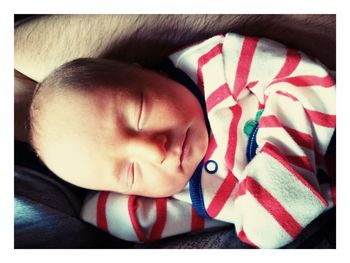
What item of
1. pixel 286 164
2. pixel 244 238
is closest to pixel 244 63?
pixel 286 164

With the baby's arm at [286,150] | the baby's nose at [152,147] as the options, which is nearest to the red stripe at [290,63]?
the baby's arm at [286,150]

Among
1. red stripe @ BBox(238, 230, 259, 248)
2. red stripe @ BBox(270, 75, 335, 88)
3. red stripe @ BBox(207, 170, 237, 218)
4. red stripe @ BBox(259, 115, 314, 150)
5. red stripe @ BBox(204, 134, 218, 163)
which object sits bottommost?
red stripe @ BBox(238, 230, 259, 248)

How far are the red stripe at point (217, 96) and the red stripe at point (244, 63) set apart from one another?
15 mm

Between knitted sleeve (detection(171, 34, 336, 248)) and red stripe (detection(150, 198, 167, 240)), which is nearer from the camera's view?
knitted sleeve (detection(171, 34, 336, 248))

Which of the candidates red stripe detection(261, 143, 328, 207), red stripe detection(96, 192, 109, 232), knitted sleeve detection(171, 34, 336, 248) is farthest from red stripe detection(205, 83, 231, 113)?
red stripe detection(96, 192, 109, 232)

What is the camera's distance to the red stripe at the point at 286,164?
0.63 metres

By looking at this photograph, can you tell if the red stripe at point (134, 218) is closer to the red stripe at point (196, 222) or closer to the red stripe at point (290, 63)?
the red stripe at point (196, 222)

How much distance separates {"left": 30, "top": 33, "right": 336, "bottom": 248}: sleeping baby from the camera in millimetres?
650

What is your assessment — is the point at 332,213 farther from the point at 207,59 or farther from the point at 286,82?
the point at 207,59

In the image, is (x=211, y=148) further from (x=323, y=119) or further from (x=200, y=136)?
(x=323, y=119)

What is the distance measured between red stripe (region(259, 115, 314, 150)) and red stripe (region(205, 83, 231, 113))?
0.25 ft

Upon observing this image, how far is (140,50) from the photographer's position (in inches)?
30.4

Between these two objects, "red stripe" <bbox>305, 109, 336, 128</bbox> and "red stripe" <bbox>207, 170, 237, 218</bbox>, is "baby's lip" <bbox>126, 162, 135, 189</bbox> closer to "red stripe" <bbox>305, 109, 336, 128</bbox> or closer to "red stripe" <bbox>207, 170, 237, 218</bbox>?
"red stripe" <bbox>207, 170, 237, 218</bbox>
